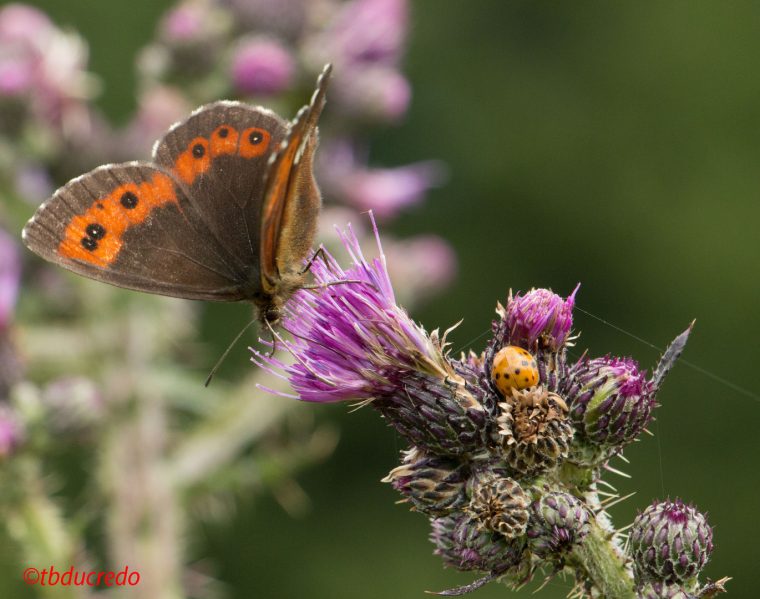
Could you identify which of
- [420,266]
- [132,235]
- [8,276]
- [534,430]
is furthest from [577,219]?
[534,430]

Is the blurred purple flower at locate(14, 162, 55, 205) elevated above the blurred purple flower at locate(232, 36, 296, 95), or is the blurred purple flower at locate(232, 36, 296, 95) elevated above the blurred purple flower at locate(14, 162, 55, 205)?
the blurred purple flower at locate(232, 36, 296, 95)

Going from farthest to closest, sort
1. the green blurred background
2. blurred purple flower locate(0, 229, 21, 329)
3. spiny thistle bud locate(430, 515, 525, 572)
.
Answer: the green blurred background < blurred purple flower locate(0, 229, 21, 329) < spiny thistle bud locate(430, 515, 525, 572)

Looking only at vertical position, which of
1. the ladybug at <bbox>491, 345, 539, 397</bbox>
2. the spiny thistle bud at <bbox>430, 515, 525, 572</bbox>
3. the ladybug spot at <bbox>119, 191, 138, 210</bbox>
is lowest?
the spiny thistle bud at <bbox>430, 515, 525, 572</bbox>

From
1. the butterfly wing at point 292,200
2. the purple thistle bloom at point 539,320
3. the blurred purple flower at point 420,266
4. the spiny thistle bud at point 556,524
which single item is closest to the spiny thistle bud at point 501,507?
the spiny thistle bud at point 556,524

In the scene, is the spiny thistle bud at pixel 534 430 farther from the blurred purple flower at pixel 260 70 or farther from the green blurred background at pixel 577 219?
the green blurred background at pixel 577 219

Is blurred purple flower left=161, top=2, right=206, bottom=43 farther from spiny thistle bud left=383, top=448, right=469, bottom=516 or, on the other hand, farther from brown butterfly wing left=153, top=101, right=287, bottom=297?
spiny thistle bud left=383, top=448, right=469, bottom=516

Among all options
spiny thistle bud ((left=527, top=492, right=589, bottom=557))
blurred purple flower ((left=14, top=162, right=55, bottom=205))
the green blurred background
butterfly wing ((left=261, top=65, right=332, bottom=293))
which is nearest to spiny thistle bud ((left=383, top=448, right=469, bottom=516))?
spiny thistle bud ((left=527, top=492, right=589, bottom=557))

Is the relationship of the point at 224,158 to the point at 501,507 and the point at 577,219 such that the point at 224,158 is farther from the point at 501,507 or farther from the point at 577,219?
the point at 577,219

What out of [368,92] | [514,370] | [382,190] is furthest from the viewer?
[382,190]
